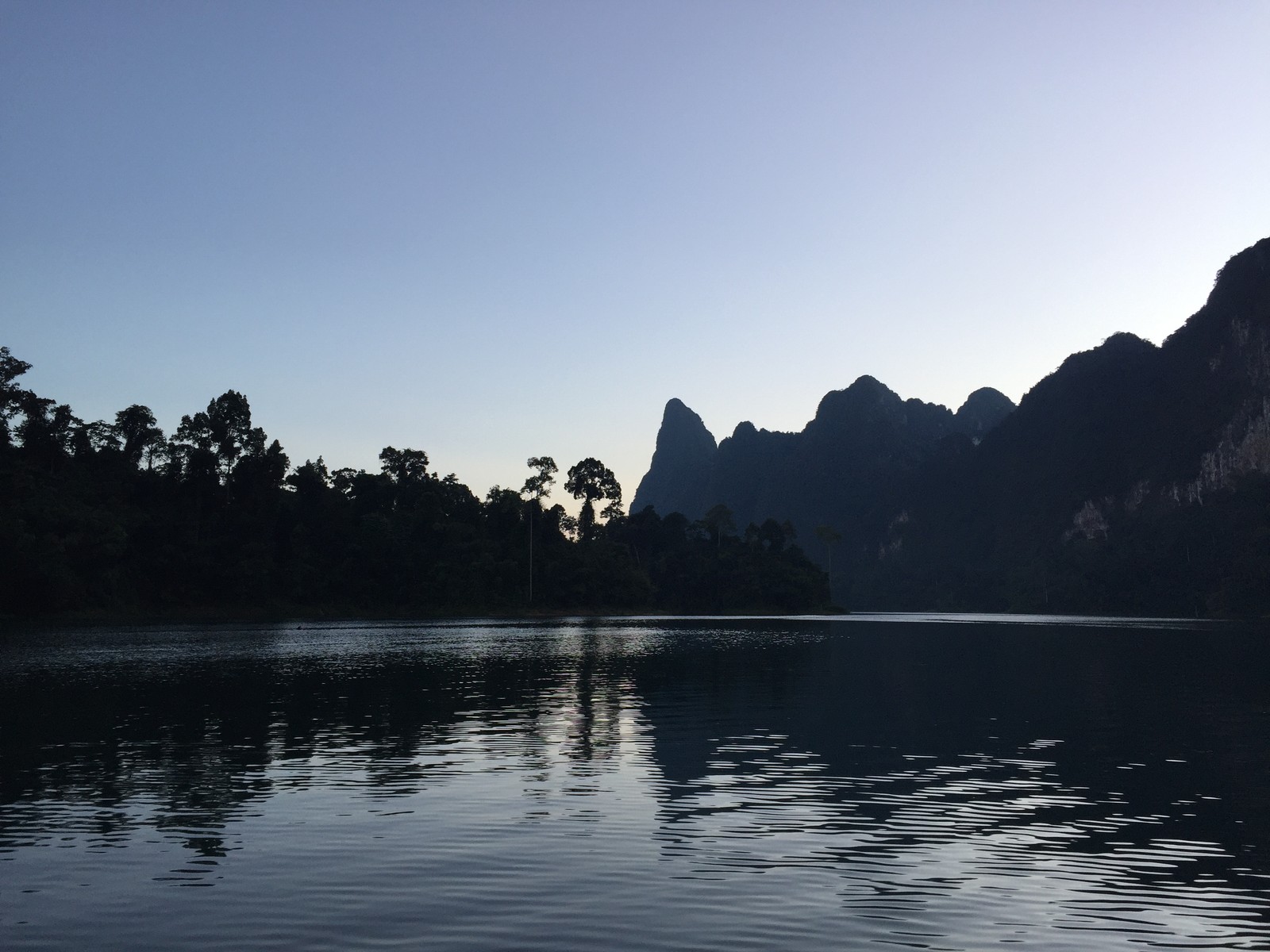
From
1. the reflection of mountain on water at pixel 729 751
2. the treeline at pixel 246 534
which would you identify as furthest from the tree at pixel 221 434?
the reflection of mountain on water at pixel 729 751

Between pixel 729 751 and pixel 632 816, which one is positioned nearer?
pixel 632 816

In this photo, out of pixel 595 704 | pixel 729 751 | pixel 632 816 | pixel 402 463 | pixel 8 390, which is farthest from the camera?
pixel 402 463

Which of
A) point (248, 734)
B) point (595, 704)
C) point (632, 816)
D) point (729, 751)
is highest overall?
point (248, 734)

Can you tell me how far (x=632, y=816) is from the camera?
741 inches

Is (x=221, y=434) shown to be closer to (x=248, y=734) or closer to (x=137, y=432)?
(x=137, y=432)

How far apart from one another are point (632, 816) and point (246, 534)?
14071 cm

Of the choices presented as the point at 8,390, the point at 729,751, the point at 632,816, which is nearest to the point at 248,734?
the point at 729,751

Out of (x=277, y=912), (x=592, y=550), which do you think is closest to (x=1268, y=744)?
(x=277, y=912)

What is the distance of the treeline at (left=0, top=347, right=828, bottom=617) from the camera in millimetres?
117188

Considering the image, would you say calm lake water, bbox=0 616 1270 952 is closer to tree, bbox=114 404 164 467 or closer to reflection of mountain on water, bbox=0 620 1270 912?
reflection of mountain on water, bbox=0 620 1270 912

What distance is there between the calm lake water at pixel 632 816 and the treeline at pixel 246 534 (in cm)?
8193

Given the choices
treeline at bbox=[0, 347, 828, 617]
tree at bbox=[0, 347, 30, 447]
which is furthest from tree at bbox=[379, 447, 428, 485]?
tree at bbox=[0, 347, 30, 447]

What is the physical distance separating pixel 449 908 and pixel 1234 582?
206 meters

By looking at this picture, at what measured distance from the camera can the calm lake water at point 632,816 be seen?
12352mm
